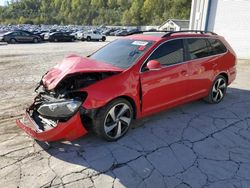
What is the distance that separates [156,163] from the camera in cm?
350

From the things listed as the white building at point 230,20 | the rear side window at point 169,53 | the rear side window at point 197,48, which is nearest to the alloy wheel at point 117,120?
the rear side window at point 169,53

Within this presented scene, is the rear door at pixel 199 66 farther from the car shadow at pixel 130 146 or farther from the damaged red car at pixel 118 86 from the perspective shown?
the car shadow at pixel 130 146

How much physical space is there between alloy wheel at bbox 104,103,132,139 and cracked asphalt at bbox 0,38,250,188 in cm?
15

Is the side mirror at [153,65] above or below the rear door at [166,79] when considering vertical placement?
above

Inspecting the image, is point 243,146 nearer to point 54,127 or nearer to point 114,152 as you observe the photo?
point 114,152

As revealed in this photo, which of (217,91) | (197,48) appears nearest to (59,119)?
(197,48)

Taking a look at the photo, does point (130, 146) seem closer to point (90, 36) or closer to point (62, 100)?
point (62, 100)

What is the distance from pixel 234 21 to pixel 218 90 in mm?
10625

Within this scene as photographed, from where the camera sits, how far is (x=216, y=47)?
19.0ft

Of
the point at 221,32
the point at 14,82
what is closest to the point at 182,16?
the point at 221,32

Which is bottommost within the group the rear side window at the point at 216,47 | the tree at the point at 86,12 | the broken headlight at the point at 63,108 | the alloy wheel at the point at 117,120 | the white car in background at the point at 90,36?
the tree at the point at 86,12

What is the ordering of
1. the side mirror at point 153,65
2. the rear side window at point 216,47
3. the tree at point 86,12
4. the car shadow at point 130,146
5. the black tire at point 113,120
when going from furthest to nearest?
the tree at point 86,12 < the rear side window at point 216,47 < the side mirror at point 153,65 < the black tire at point 113,120 < the car shadow at point 130,146

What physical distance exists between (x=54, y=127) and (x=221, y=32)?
14286 millimetres

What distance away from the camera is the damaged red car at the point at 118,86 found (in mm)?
3625
